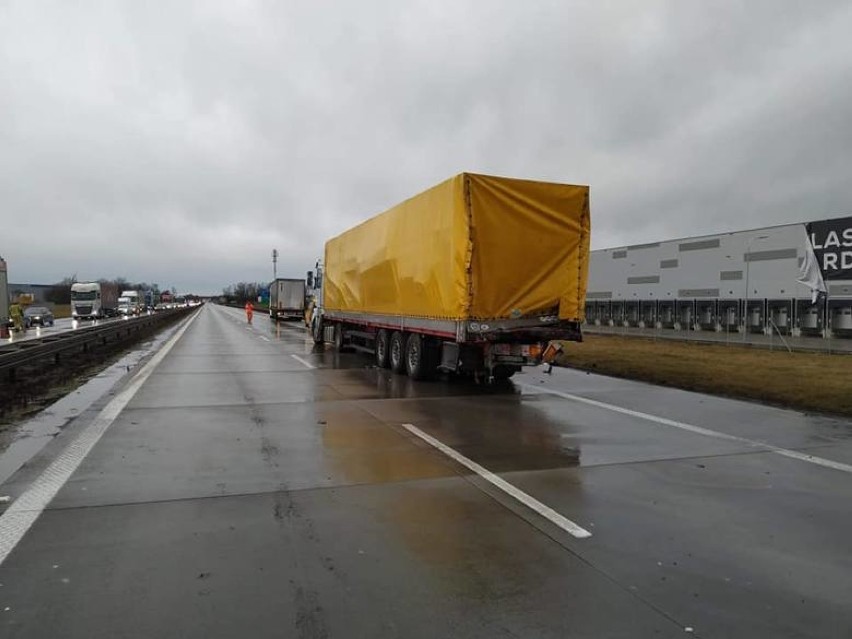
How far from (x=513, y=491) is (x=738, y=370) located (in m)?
11.4

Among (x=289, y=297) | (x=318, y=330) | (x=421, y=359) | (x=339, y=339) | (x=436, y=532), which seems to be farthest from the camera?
(x=289, y=297)

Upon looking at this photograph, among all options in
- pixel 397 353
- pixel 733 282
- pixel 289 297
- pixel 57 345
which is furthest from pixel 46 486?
pixel 289 297

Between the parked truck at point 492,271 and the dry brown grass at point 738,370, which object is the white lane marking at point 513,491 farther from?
the dry brown grass at point 738,370

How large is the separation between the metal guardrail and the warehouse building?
2184 cm

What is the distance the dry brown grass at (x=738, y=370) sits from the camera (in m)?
11.4

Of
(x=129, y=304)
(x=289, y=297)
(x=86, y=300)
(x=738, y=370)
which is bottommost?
(x=738, y=370)

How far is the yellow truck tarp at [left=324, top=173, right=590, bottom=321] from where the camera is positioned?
11.3 metres

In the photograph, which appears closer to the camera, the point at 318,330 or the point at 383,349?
the point at 383,349

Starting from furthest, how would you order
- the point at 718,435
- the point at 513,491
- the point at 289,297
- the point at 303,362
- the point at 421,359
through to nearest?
the point at 289,297 → the point at 303,362 → the point at 421,359 → the point at 718,435 → the point at 513,491

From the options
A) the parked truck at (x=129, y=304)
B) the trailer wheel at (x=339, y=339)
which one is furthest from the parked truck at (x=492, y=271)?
Answer: the parked truck at (x=129, y=304)

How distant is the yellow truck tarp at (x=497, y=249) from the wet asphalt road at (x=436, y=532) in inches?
114

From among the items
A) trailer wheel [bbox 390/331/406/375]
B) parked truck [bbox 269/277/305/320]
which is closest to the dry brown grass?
trailer wheel [bbox 390/331/406/375]

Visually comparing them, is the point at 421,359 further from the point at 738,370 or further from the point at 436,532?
the point at 436,532

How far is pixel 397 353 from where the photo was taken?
15.0 metres
